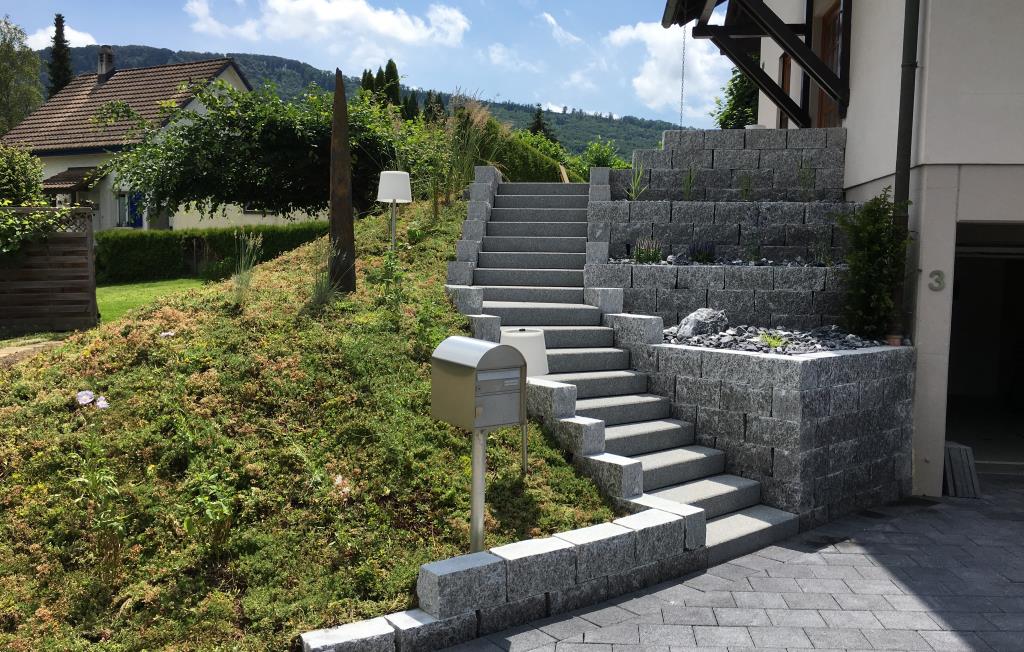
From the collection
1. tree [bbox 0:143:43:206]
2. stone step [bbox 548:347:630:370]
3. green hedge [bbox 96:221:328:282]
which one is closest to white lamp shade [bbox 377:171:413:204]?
stone step [bbox 548:347:630:370]

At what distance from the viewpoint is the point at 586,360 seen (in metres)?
6.83

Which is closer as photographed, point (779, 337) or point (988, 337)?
point (779, 337)

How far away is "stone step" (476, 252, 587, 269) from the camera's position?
849cm

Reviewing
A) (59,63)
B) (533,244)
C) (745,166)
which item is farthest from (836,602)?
(59,63)

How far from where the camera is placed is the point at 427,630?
375cm

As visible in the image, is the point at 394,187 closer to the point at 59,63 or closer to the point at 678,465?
the point at 678,465

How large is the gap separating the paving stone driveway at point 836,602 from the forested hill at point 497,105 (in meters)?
8.80

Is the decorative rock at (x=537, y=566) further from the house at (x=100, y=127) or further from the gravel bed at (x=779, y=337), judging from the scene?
the house at (x=100, y=127)

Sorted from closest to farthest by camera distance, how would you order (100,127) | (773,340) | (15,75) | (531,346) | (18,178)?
(531,346)
(773,340)
(18,178)
(100,127)
(15,75)

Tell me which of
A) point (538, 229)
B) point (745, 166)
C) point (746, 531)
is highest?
point (745, 166)

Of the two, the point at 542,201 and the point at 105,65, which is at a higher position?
the point at 105,65

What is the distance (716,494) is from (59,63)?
43415 millimetres

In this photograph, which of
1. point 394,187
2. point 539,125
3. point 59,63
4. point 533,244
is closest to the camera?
point 394,187

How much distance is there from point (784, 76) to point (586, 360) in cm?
848
